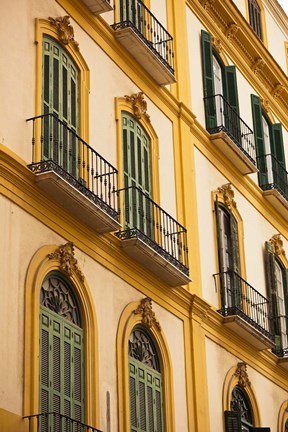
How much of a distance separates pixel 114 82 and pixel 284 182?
9.64m

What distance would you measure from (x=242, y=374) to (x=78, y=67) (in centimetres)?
781

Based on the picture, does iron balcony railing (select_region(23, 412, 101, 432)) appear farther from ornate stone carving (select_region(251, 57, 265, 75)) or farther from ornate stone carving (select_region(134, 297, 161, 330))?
ornate stone carving (select_region(251, 57, 265, 75))

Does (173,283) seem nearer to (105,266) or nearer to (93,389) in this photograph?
(105,266)

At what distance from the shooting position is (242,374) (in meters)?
24.6

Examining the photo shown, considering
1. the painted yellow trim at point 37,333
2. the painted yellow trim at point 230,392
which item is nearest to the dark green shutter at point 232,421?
the painted yellow trim at point 230,392

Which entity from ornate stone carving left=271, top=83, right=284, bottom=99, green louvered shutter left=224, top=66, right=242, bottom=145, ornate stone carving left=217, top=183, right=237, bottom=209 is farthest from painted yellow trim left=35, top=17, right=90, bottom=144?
ornate stone carving left=271, top=83, right=284, bottom=99

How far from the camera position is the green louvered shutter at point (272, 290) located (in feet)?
88.9

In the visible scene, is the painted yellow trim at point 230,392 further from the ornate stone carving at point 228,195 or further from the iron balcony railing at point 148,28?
the iron balcony railing at point 148,28

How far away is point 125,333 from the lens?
65.6ft

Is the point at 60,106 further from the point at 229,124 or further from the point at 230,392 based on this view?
the point at 229,124

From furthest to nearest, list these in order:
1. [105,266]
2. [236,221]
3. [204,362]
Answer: [236,221] < [204,362] < [105,266]

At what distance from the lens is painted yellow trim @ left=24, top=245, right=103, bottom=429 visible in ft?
55.1

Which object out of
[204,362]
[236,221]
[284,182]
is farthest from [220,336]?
[284,182]

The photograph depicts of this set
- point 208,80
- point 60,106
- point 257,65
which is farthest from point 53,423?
point 257,65
